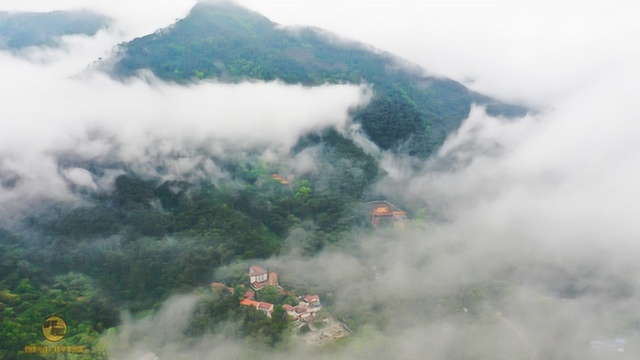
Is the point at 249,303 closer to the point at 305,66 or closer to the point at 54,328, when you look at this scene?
the point at 54,328

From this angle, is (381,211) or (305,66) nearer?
(381,211)

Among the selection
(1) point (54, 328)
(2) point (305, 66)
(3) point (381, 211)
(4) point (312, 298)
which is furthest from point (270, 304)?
(2) point (305, 66)

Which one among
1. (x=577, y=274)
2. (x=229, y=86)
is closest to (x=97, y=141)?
(x=229, y=86)

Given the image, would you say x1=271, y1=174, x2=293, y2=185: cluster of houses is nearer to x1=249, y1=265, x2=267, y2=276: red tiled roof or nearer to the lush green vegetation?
Result: the lush green vegetation

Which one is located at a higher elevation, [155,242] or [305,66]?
[305,66]

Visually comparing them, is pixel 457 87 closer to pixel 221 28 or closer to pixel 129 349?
pixel 221 28

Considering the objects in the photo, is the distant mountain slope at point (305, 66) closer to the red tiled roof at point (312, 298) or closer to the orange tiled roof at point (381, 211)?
the orange tiled roof at point (381, 211)

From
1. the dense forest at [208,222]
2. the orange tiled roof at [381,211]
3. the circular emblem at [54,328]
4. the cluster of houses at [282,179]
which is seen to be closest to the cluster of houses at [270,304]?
the dense forest at [208,222]

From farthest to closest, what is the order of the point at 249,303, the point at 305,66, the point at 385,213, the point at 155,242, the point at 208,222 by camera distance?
the point at 305,66
the point at 385,213
the point at 208,222
the point at 155,242
the point at 249,303
